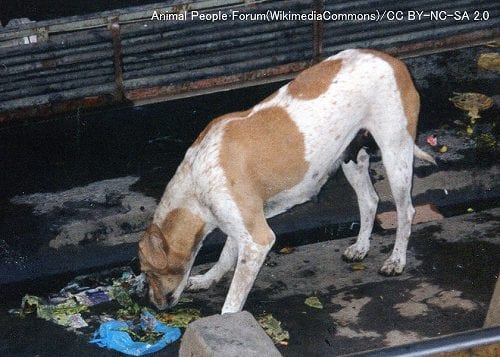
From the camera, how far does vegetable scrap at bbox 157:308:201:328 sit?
300 inches

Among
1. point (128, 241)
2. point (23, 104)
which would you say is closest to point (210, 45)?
point (23, 104)

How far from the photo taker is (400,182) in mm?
8133

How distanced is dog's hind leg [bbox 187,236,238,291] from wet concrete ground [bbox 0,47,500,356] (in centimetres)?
10

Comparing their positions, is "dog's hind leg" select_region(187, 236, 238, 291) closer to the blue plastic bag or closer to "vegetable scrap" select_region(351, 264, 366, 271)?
the blue plastic bag

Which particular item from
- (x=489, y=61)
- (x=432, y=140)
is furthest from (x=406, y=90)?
(x=489, y=61)

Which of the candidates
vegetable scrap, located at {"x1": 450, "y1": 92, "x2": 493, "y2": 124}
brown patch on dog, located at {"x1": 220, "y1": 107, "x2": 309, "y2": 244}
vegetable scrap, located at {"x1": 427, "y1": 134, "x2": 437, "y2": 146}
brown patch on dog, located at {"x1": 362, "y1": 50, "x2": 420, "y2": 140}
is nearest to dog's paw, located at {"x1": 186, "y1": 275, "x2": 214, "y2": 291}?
brown patch on dog, located at {"x1": 220, "y1": 107, "x2": 309, "y2": 244}

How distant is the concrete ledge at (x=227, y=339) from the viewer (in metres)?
4.99

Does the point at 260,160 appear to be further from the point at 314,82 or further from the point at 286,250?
the point at 286,250

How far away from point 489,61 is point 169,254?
6034 millimetres

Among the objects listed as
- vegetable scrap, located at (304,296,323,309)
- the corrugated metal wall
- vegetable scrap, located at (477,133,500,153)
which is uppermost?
the corrugated metal wall

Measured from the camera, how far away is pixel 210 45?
10867 millimetres

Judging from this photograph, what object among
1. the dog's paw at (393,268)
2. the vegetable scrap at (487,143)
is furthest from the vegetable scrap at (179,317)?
the vegetable scrap at (487,143)

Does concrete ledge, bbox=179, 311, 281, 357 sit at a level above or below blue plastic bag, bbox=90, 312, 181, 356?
above

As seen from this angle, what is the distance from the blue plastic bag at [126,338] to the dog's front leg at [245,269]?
0.46 m
